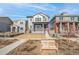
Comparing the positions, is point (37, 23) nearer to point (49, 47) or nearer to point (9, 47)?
point (49, 47)

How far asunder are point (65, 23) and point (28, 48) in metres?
0.61

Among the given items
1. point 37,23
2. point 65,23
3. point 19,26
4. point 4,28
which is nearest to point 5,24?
point 4,28

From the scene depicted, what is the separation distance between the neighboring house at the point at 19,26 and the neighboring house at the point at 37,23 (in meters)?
0.08

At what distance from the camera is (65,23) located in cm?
249

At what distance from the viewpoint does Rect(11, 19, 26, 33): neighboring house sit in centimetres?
248

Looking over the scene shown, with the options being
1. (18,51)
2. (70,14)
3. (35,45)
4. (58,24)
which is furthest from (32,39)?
(70,14)

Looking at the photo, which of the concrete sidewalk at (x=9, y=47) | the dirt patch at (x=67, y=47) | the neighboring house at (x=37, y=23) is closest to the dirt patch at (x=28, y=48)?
the concrete sidewalk at (x=9, y=47)

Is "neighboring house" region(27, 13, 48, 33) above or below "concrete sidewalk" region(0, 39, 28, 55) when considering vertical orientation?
above

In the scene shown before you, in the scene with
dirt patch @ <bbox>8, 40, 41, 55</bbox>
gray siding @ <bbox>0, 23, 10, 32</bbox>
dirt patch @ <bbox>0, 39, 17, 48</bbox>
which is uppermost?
gray siding @ <bbox>0, 23, 10, 32</bbox>

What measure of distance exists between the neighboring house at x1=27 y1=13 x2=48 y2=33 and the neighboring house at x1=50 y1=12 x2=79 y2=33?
10 cm

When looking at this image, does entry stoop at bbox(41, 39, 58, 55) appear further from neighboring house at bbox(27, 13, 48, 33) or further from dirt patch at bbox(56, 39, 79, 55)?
neighboring house at bbox(27, 13, 48, 33)

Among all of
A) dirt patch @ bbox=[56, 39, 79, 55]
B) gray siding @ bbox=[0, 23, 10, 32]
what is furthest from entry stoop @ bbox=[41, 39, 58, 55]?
gray siding @ bbox=[0, 23, 10, 32]

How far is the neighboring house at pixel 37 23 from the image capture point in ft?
8.14
